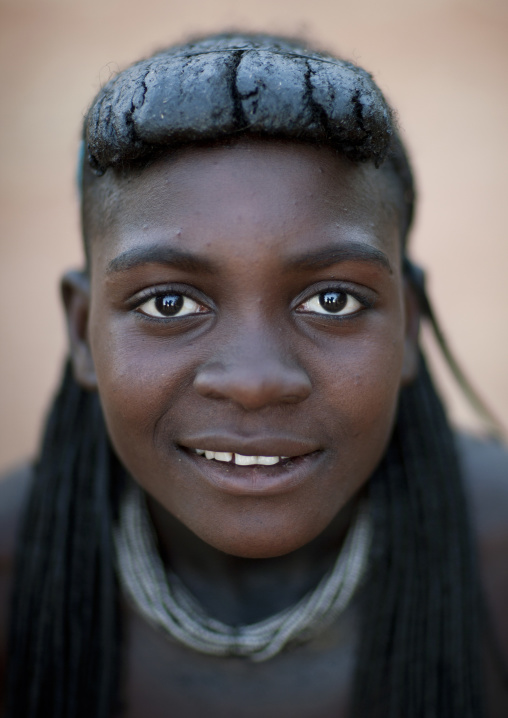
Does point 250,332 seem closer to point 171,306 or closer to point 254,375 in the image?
point 254,375

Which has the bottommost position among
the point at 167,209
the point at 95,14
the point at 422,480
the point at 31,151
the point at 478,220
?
the point at 422,480

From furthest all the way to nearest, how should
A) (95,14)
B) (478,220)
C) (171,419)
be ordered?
1. (95,14)
2. (478,220)
3. (171,419)

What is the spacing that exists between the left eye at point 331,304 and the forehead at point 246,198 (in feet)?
0.43

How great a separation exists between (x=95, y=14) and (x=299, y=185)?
783 cm

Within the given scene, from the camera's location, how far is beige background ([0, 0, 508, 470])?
4.79 meters

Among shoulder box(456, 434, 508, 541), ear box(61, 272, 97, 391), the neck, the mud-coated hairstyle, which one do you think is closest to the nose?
the mud-coated hairstyle

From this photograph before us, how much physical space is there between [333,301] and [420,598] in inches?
35.6

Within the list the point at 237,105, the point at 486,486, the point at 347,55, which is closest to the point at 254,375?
the point at 237,105

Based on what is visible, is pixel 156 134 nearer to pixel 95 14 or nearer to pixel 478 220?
pixel 478 220

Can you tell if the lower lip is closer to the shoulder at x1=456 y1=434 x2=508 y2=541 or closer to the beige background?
the shoulder at x1=456 y1=434 x2=508 y2=541

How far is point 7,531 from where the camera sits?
7.02ft

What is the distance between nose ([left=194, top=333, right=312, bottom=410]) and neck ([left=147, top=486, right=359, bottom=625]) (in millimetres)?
672

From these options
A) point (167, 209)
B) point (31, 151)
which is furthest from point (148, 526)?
point (31, 151)

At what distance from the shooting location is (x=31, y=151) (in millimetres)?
6586
